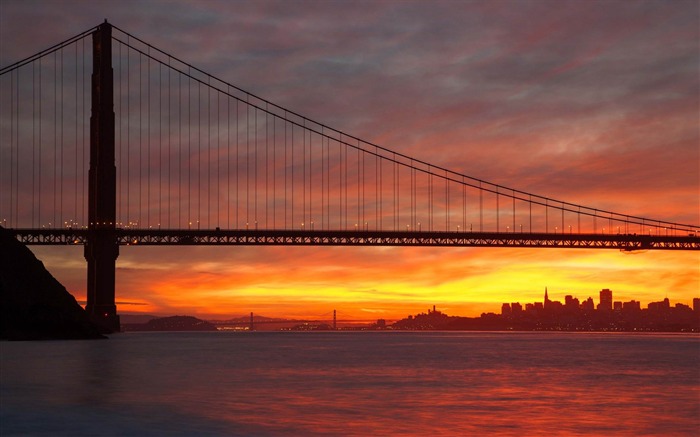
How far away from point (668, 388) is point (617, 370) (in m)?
10.7

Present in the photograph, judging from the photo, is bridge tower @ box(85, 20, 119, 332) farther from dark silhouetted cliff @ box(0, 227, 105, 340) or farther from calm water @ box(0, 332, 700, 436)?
calm water @ box(0, 332, 700, 436)

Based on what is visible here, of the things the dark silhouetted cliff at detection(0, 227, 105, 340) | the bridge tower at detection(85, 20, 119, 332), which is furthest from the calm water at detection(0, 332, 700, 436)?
the bridge tower at detection(85, 20, 119, 332)

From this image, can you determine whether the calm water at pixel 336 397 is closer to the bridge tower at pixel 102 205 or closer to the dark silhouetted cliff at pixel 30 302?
the dark silhouetted cliff at pixel 30 302

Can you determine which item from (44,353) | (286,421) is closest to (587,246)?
(44,353)

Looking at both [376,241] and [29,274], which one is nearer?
[29,274]

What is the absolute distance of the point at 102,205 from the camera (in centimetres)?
8038

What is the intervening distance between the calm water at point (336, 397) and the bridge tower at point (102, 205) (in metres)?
26.8

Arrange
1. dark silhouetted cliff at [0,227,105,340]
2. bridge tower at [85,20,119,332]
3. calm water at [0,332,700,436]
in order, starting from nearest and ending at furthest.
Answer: calm water at [0,332,700,436] < dark silhouetted cliff at [0,227,105,340] < bridge tower at [85,20,119,332]

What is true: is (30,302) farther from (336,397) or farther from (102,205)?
(336,397)

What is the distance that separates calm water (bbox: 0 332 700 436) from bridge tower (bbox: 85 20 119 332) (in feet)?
87.8

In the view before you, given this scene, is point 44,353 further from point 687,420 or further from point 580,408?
point 687,420

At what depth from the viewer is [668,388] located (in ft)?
120

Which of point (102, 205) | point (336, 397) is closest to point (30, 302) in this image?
point (102, 205)

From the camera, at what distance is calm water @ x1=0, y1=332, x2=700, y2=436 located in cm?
2405
